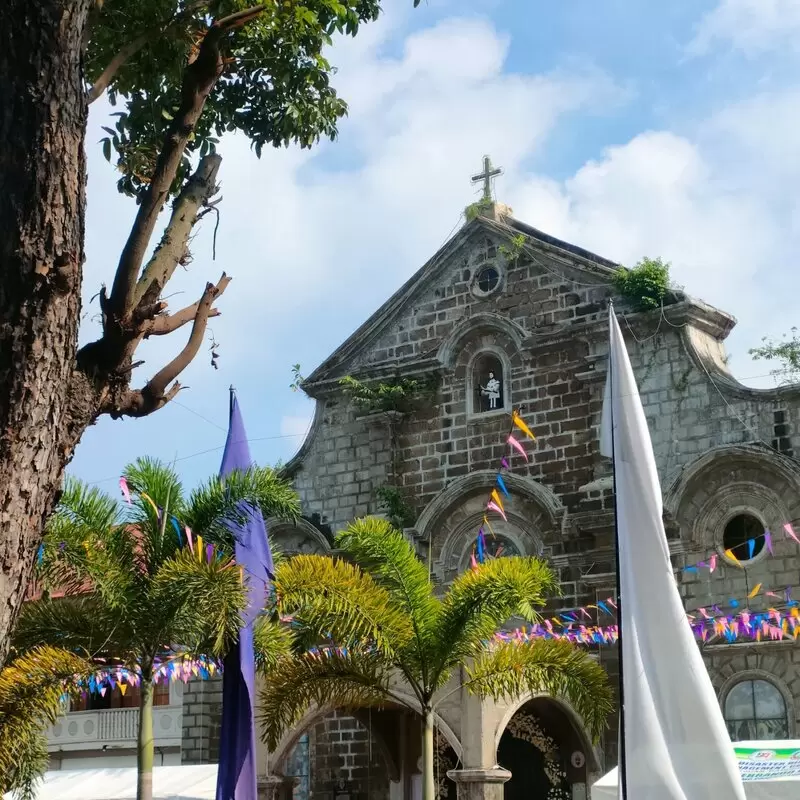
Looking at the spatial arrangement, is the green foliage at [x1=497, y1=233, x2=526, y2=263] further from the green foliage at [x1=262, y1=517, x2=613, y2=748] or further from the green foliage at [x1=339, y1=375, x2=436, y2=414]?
the green foliage at [x1=262, y1=517, x2=613, y2=748]

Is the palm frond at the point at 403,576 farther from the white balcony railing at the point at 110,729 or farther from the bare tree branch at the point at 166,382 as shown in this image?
the white balcony railing at the point at 110,729

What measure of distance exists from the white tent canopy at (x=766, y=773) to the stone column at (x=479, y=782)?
190 cm

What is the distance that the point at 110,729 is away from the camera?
27641mm

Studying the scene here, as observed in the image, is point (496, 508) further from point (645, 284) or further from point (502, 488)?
point (645, 284)

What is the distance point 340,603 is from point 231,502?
1.48 metres

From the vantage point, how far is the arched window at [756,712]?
54.3 feet

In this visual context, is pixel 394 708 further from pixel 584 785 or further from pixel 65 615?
pixel 65 615

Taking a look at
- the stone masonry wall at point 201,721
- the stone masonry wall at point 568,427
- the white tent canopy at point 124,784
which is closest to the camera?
the white tent canopy at point 124,784

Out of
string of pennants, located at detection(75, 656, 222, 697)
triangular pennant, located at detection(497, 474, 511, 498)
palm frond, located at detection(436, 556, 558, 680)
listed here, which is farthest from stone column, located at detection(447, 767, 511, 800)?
triangular pennant, located at detection(497, 474, 511, 498)

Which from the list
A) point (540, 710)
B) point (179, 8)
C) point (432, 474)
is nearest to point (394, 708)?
point (540, 710)

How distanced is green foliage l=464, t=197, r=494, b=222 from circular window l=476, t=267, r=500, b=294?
2.95ft

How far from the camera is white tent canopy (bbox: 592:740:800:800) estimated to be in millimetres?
11625

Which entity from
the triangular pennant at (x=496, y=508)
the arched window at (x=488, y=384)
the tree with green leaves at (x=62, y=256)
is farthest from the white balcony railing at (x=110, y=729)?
the tree with green leaves at (x=62, y=256)

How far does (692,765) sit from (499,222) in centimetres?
1261
